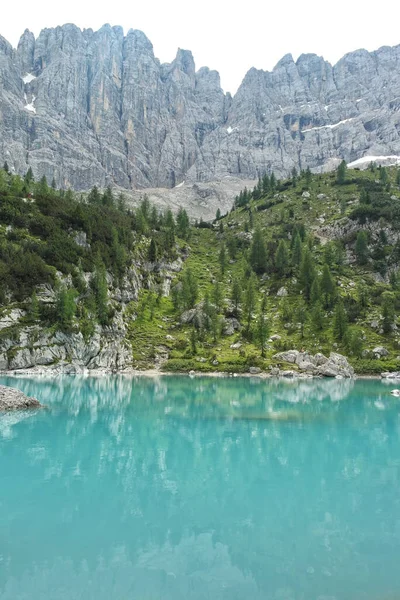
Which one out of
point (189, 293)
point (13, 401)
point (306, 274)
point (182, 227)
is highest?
point (182, 227)

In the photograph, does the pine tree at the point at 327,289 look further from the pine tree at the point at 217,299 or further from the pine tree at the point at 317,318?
the pine tree at the point at 217,299

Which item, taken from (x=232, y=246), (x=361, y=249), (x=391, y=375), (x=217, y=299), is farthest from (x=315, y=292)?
(x=232, y=246)

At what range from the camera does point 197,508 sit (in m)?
17.7

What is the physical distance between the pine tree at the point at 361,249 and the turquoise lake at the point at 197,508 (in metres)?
102

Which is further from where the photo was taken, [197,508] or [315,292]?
[315,292]

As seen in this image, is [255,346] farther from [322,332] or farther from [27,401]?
[27,401]

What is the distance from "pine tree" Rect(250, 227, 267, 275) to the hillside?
615mm

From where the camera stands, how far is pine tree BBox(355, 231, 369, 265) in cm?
13112

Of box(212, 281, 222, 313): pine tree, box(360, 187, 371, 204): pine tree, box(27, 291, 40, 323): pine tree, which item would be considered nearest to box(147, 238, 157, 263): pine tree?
box(212, 281, 222, 313): pine tree

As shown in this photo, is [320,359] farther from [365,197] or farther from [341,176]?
[341,176]

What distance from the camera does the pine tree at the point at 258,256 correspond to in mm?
134938

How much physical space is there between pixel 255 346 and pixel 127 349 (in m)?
27.6

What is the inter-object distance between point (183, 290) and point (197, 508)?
92152 mm

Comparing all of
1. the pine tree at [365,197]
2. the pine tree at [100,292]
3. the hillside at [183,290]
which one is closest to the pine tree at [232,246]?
the hillside at [183,290]
